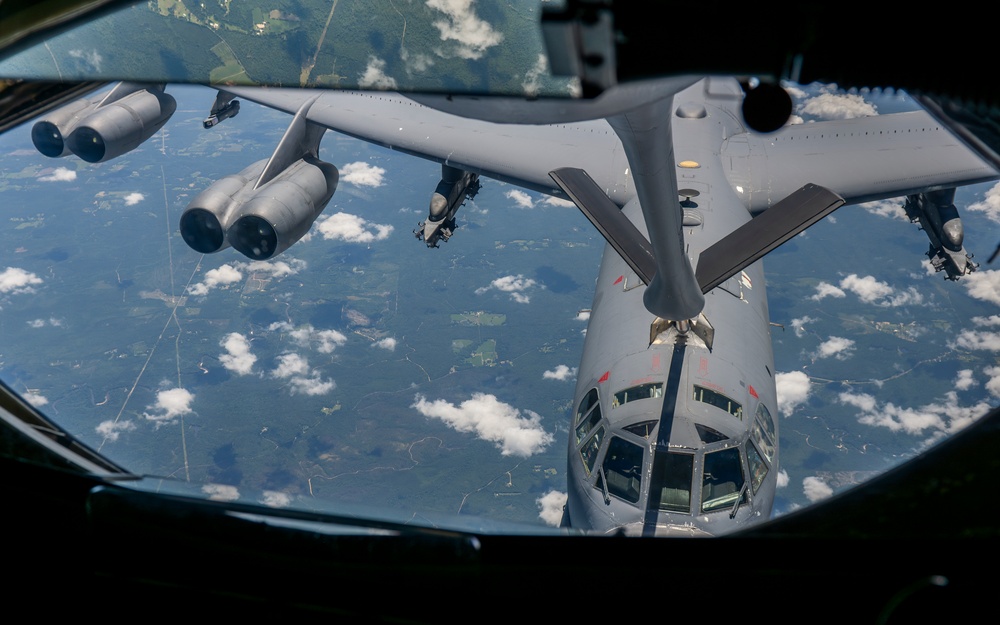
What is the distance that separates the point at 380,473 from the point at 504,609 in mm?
102454

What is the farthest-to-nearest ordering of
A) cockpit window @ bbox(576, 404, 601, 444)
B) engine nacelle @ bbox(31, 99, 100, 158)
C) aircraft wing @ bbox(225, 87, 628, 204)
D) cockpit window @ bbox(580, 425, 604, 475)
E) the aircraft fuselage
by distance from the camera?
aircraft wing @ bbox(225, 87, 628, 204) → engine nacelle @ bbox(31, 99, 100, 158) → cockpit window @ bbox(576, 404, 601, 444) → cockpit window @ bbox(580, 425, 604, 475) → the aircraft fuselage

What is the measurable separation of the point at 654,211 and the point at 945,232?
22.7 m

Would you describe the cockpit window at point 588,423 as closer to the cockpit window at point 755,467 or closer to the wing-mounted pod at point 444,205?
the cockpit window at point 755,467

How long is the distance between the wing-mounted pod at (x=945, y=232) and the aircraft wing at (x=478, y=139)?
11.7 m

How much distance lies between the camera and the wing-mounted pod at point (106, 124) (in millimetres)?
21031

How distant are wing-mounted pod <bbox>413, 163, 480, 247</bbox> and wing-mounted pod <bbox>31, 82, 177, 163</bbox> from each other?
8714 mm

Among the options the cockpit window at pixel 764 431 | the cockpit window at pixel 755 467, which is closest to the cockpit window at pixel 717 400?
the cockpit window at pixel 764 431

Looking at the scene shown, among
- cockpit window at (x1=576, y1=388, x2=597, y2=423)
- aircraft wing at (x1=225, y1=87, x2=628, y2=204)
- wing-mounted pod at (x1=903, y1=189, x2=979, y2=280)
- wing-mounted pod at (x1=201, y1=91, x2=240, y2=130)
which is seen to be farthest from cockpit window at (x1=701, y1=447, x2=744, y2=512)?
wing-mounted pod at (x1=201, y1=91, x2=240, y2=130)

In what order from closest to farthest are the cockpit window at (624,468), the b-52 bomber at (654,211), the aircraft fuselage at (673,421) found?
the b-52 bomber at (654,211) < the aircraft fuselage at (673,421) < the cockpit window at (624,468)

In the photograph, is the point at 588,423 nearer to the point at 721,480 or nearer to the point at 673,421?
the point at 673,421

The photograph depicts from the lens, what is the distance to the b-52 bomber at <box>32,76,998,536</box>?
1266 cm

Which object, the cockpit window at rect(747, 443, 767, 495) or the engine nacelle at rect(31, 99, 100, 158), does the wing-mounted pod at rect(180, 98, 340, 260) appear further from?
the cockpit window at rect(747, 443, 767, 495)

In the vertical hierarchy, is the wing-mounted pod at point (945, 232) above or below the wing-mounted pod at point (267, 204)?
below

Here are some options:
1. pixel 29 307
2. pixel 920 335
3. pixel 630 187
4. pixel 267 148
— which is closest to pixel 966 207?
pixel 920 335
